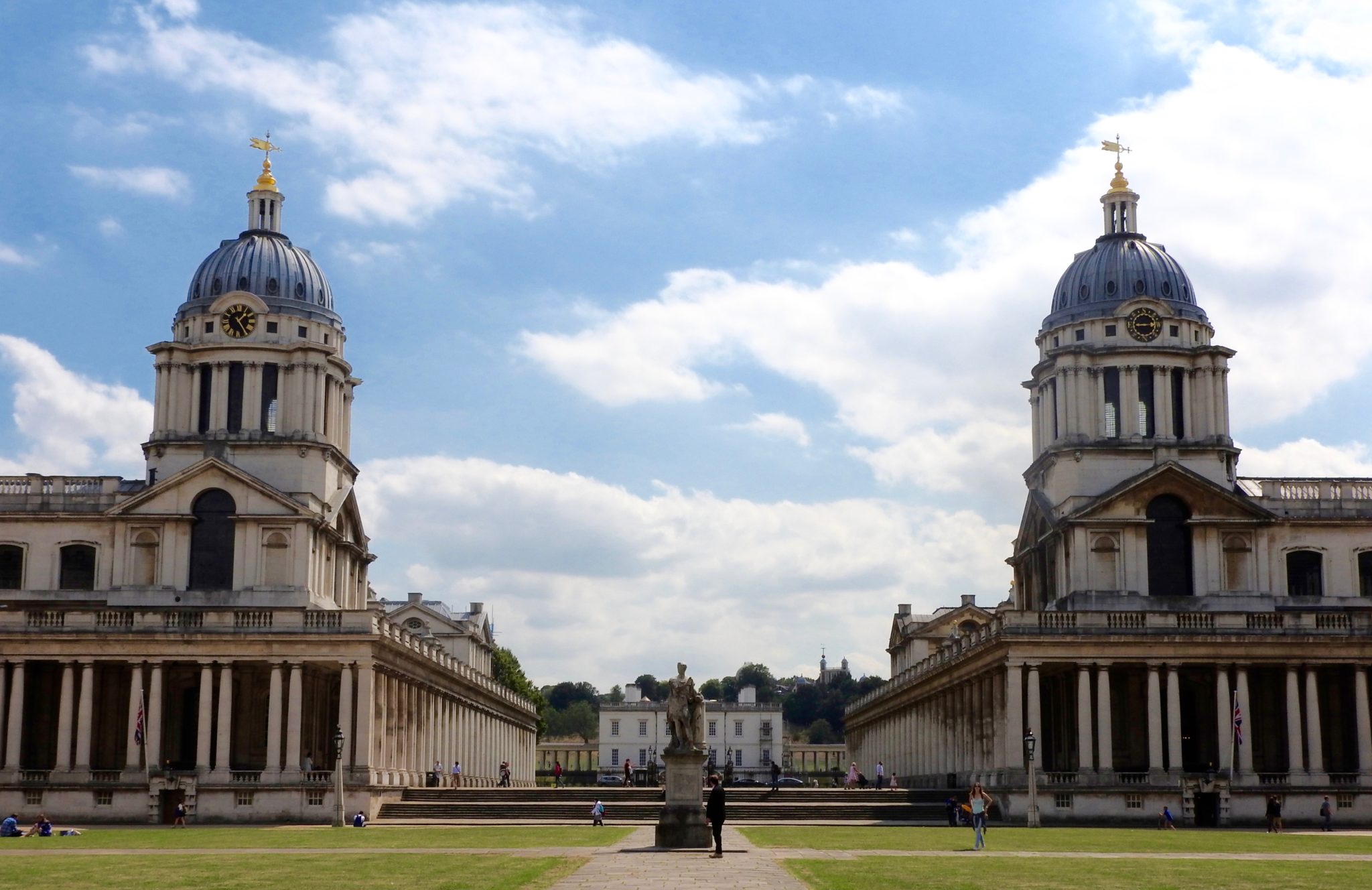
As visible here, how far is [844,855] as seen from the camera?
45312 millimetres

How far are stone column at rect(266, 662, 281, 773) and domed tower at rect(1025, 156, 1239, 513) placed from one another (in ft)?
128

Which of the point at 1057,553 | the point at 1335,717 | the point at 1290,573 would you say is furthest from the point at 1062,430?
the point at 1335,717

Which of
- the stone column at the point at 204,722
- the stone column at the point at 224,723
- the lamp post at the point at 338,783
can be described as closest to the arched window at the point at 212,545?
the stone column at the point at 204,722

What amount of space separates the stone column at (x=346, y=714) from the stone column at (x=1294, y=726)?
4109 centimetres

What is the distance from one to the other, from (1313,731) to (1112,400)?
776 inches

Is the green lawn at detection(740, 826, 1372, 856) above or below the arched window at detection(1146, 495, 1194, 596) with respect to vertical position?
below

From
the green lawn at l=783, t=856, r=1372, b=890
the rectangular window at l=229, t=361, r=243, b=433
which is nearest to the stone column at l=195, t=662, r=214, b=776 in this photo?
the rectangular window at l=229, t=361, r=243, b=433

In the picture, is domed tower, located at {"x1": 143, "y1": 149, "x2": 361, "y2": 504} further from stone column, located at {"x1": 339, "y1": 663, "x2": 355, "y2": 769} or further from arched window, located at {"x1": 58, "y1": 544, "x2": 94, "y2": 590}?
stone column, located at {"x1": 339, "y1": 663, "x2": 355, "y2": 769}

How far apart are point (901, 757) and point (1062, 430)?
36.1 metres

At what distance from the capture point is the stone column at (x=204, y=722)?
245ft

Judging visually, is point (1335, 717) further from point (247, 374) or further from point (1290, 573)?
point (247, 374)

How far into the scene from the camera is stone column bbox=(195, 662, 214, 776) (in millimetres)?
74750

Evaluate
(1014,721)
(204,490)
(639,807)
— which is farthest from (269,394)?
(1014,721)

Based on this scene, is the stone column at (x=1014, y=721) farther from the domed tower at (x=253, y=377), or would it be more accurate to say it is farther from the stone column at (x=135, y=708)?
the stone column at (x=135, y=708)
